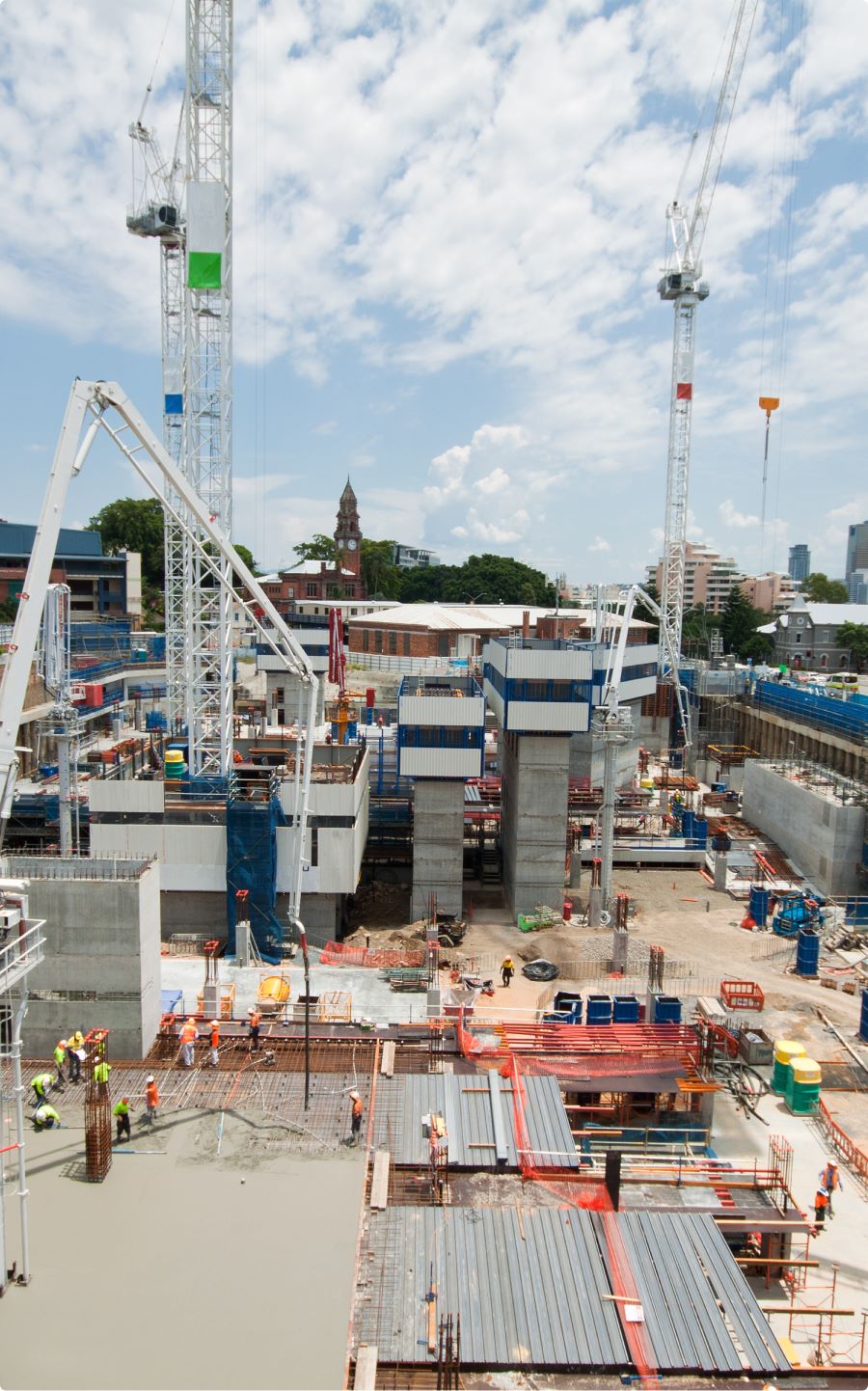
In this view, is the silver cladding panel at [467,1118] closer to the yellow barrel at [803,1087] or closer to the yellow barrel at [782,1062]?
the yellow barrel at [803,1087]

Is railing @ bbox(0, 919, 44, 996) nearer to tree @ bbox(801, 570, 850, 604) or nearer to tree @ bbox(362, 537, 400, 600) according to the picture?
tree @ bbox(362, 537, 400, 600)

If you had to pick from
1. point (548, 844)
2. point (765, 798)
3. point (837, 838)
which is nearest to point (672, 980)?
point (548, 844)

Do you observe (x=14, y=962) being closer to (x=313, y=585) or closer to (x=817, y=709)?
(x=817, y=709)

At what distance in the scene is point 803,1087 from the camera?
69.2ft

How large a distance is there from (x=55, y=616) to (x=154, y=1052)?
25444mm

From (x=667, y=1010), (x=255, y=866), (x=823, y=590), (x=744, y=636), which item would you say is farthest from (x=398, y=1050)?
(x=823, y=590)

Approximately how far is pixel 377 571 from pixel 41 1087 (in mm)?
144339

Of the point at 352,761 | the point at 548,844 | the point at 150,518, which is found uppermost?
the point at 150,518

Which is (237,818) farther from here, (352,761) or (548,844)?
(548,844)

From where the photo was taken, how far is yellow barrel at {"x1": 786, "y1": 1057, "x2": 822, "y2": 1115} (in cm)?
2108

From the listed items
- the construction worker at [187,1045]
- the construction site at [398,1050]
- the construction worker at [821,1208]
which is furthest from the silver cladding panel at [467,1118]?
the construction worker at [821,1208]

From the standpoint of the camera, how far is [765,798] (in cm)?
4944

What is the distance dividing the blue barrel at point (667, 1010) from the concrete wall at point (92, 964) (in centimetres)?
1269

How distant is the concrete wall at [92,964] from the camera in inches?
817
